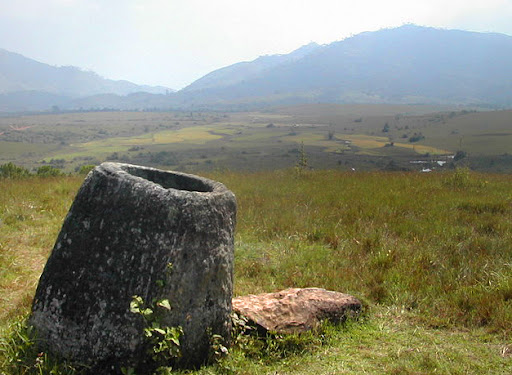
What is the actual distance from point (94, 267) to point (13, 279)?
2.88m

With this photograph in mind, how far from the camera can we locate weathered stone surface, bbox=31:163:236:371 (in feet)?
12.1

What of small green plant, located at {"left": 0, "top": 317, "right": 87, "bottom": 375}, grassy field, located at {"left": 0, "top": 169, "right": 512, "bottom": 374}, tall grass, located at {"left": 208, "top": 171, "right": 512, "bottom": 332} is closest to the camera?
small green plant, located at {"left": 0, "top": 317, "right": 87, "bottom": 375}

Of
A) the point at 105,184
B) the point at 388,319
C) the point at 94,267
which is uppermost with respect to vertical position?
the point at 105,184

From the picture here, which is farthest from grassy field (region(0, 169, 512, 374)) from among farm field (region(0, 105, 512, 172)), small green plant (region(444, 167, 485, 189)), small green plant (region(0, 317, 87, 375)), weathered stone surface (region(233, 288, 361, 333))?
farm field (region(0, 105, 512, 172))

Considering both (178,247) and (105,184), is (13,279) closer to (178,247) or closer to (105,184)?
(105,184)

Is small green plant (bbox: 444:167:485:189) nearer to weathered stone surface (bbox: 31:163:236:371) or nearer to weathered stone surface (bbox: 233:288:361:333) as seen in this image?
weathered stone surface (bbox: 233:288:361:333)

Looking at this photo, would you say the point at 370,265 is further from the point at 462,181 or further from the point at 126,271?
the point at 462,181

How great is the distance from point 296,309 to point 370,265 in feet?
7.97

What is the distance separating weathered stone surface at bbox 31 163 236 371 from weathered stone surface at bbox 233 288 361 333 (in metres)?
0.56

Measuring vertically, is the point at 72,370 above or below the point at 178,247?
below

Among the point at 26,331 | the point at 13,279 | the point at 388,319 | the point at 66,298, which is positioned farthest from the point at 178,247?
the point at 13,279

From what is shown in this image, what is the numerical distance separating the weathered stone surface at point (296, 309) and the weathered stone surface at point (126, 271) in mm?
564

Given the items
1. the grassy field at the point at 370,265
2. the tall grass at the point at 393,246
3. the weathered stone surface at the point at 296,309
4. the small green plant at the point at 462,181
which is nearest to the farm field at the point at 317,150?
the small green plant at the point at 462,181

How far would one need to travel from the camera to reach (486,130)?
255 feet
